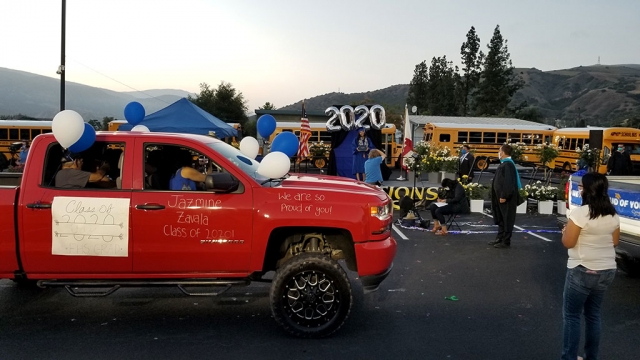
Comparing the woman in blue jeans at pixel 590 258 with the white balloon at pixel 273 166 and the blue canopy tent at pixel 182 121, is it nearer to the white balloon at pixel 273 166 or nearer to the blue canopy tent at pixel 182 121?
the white balloon at pixel 273 166

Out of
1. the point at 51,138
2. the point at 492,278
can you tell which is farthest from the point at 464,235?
the point at 51,138

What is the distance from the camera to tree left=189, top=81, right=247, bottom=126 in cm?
6525

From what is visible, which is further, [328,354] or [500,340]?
[500,340]

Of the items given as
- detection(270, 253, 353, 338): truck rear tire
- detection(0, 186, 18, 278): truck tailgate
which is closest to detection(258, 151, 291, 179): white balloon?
detection(270, 253, 353, 338): truck rear tire

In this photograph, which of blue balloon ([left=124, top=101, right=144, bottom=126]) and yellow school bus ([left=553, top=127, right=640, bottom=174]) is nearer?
blue balloon ([left=124, top=101, right=144, bottom=126])

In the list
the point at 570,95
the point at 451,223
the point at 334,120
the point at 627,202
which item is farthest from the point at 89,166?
the point at 570,95

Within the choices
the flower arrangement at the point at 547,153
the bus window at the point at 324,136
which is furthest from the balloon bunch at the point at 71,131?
the bus window at the point at 324,136

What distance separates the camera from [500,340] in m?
4.75

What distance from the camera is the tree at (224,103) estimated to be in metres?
65.2

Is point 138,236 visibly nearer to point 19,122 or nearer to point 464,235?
point 464,235

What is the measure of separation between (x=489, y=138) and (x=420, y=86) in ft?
150

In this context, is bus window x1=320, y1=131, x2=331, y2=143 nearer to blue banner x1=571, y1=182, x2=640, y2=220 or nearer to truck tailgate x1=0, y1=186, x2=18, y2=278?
blue banner x1=571, y1=182, x2=640, y2=220

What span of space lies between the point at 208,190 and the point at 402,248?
4.77 meters

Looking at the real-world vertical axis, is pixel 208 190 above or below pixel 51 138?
below
